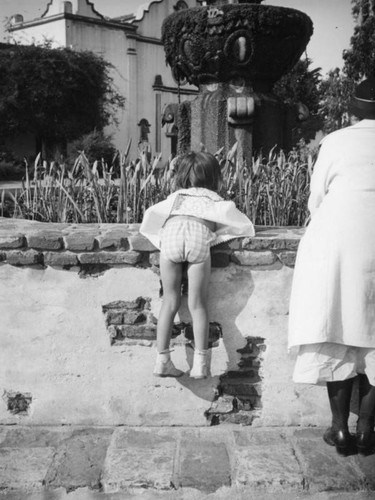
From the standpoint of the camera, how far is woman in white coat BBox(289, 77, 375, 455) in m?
2.93

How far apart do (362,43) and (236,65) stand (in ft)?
53.9

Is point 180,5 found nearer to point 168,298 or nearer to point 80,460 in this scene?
point 168,298

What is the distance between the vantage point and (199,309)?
10.9 ft

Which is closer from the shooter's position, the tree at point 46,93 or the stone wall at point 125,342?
the stone wall at point 125,342

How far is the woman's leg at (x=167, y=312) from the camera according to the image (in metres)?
3.29

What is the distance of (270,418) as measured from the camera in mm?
3521

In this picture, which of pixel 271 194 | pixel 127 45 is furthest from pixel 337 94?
pixel 271 194

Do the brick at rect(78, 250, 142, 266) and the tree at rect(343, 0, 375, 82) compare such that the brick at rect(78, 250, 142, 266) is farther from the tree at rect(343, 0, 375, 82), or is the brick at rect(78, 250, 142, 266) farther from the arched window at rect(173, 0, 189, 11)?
the arched window at rect(173, 0, 189, 11)

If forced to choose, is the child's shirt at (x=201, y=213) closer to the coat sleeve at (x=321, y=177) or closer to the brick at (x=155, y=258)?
the brick at (x=155, y=258)

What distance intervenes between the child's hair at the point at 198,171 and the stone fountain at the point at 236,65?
2.40m

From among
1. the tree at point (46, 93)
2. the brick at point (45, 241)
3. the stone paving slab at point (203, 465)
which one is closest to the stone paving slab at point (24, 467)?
the stone paving slab at point (203, 465)

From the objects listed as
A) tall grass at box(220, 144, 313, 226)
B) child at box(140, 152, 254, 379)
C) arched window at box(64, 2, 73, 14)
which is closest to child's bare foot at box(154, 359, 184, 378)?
child at box(140, 152, 254, 379)

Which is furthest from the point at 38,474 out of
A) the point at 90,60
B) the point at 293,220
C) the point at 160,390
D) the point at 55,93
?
the point at 90,60

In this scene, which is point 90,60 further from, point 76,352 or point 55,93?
point 76,352
